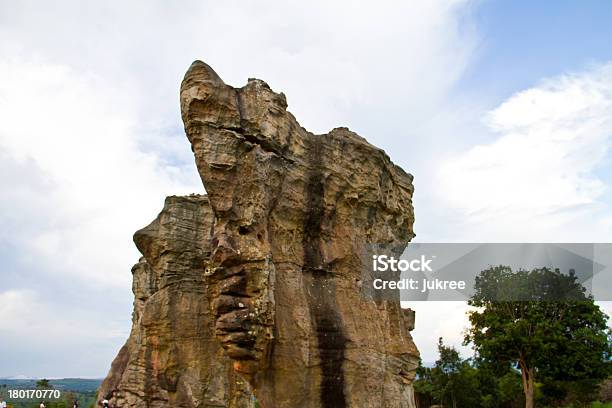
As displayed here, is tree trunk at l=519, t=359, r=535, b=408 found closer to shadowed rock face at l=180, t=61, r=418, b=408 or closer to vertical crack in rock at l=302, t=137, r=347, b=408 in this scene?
shadowed rock face at l=180, t=61, r=418, b=408

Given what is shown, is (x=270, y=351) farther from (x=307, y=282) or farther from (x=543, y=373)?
(x=543, y=373)

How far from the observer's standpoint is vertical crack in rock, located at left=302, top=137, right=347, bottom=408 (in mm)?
14875

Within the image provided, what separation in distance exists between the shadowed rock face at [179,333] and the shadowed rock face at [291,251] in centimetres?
1005

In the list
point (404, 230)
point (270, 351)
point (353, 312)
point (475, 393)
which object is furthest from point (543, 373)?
point (270, 351)

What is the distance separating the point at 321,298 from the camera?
51.1 feet

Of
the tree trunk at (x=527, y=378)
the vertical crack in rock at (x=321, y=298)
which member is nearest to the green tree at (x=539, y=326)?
the tree trunk at (x=527, y=378)

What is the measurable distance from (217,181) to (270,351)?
4.29 metres

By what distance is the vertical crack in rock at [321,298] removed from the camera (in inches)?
586

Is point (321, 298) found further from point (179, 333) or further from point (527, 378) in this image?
point (527, 378)

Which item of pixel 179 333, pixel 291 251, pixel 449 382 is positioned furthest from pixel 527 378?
pixel 291 251

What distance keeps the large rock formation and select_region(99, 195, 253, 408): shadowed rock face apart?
8.46m

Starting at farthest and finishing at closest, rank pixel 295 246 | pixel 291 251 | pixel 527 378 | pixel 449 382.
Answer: pixel 449 382 → pixel 527 378 → pixel 295 246 → pixel 291 251

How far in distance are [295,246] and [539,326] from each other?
89.1 ft

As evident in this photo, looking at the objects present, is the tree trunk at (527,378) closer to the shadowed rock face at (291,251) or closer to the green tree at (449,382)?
the green tree at (449,382)
